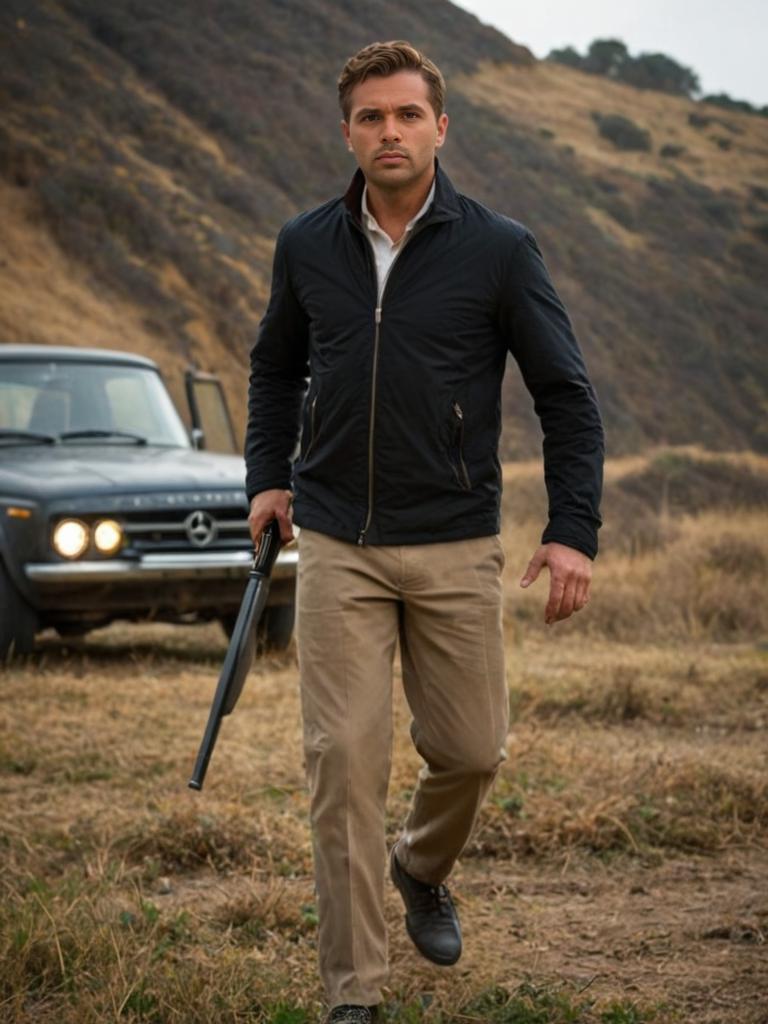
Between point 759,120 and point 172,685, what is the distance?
57.3m

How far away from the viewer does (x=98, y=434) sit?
30.3 ft

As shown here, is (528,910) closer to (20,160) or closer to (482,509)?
(482,509)

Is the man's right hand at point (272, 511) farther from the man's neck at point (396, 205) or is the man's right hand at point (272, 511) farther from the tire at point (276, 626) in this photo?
the tire at point (276, 626)

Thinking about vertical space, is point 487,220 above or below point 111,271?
above

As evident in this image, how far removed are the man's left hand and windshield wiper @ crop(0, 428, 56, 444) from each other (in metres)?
6.06

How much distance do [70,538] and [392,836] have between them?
365 cm

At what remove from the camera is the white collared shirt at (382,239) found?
349cm

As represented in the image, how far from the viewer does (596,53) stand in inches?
2500

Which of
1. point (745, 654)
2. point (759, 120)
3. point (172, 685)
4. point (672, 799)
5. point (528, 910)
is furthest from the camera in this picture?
point (759, 120)

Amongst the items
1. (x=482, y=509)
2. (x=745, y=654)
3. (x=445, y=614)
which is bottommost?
(x=745, y=654)

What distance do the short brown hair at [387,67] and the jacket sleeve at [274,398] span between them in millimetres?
445

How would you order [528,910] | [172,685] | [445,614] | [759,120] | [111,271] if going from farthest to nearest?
[759,120]
[111,271]
[172,685]
[528,910]
[445,614]

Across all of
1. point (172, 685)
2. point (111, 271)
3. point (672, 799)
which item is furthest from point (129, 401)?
point (111, 271)

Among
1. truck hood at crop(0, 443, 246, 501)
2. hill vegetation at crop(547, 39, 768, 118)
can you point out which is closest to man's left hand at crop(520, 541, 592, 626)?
truck hood at crop(0, 443, 246, 501)
